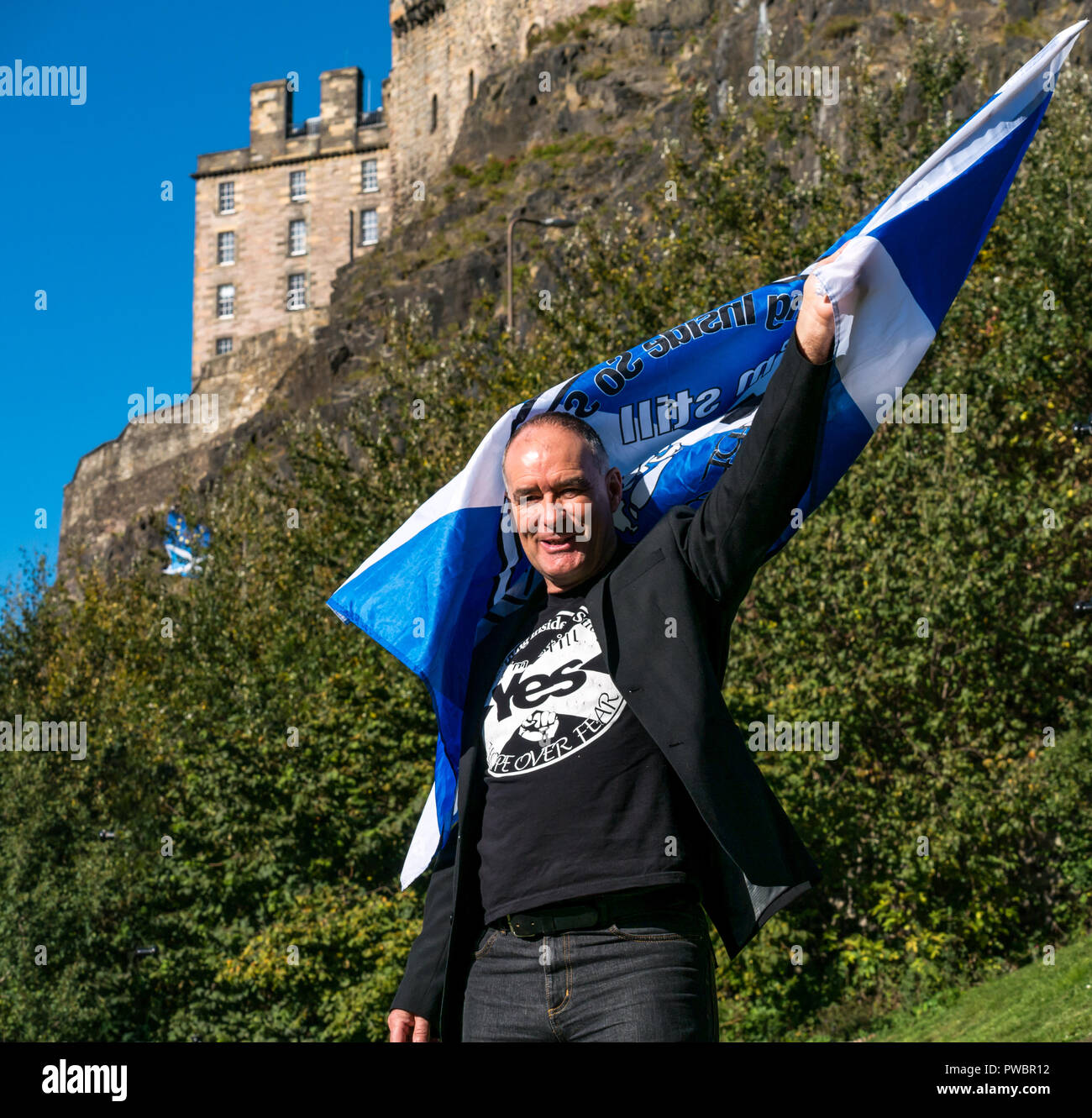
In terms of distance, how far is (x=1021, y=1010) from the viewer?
11562 mm

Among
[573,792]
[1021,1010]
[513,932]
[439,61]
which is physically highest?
[439,61]

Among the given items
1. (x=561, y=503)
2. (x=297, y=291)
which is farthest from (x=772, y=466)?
(x=297, y=291)

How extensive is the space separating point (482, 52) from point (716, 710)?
77368 mm

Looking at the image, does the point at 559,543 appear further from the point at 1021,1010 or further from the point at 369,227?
the point at 369,227

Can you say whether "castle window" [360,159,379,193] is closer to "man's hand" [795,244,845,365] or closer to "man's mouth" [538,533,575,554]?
"man's mouth" [538,533,575,554]

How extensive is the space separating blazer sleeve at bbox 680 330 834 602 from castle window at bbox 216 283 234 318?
85138mm

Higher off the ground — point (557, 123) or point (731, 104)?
point (557, 123)

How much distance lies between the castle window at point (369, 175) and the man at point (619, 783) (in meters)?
81.3

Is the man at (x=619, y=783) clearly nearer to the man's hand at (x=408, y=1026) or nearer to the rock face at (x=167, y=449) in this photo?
the man's hand at (x=408, y=1026)

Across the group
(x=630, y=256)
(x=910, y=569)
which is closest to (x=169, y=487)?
(x=630, y=256)

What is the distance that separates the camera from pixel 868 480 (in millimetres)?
16547

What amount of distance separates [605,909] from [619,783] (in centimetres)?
30

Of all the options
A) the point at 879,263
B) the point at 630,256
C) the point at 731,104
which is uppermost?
the point at 731,104
